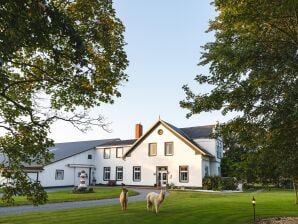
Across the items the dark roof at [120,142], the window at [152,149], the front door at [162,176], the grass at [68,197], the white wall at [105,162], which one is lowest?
the grass at [68,197]

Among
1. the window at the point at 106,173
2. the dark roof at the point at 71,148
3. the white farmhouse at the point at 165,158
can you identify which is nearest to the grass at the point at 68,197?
the white farmhouse at the point at 165,158

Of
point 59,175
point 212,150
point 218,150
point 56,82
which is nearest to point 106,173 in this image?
point 59,175

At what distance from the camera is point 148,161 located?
4953 cm

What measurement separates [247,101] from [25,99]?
299 inches

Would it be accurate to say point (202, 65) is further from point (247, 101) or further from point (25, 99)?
point (25, 99)

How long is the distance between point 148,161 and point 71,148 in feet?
44.2

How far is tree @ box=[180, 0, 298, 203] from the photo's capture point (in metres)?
11.4

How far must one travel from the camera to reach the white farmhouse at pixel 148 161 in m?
46.0

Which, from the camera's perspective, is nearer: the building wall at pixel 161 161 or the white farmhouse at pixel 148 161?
the building wall at pixel 161 161

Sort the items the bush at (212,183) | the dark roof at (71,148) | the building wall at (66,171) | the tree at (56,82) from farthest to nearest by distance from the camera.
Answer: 1. the dark roof at (71,148)
2. the building wall at (66,171)
3. the bush at (212,183)
4. the tree at (56,82)

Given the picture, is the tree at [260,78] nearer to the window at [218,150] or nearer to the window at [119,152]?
the window at [218,150]

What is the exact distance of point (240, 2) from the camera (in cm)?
1114

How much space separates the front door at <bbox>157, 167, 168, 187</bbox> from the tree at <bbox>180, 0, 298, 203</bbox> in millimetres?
34998

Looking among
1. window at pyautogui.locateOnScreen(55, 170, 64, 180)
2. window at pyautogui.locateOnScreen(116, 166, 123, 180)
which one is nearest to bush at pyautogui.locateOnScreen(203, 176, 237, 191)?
window at pyautogui.locateOnScreen(116, 166, 123, 180)
